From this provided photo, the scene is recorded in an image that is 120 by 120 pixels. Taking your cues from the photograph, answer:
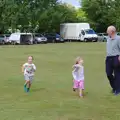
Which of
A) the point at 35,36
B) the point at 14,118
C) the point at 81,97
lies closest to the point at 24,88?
the point at 81,97

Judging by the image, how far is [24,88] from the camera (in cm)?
1385

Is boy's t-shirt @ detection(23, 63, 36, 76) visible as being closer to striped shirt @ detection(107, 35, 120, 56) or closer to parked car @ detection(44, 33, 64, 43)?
striped shirt @ detection(107, 35, 120, 56)

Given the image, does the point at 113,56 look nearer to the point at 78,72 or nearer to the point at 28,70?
the point at 78,72

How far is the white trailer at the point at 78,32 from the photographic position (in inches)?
2785

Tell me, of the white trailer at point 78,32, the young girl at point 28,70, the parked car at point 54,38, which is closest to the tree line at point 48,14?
the white trailer at point 78,32

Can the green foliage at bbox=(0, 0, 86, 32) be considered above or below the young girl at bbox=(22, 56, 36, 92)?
above

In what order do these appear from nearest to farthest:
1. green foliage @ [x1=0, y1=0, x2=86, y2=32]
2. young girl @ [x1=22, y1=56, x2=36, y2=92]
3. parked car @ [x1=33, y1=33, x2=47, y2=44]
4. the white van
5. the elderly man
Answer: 1. the elderly man
2. young girl @ [x1=22, y1=56, x2=36, y2=92]
3. the white van
4. parked car @ [x1=33, y1=33, x2=47, y2=44]
5. green foliage @ [x1=0, y1=0, x2=86, y2=32]

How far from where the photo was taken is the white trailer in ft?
232

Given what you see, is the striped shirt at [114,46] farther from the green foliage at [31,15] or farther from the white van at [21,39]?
the green foliage at [31,15]

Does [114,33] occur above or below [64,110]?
above

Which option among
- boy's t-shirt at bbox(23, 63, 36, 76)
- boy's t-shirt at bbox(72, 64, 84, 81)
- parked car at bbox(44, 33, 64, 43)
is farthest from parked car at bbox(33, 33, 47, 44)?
boy's t-shirt at bbox(72, 64, 84, 81)

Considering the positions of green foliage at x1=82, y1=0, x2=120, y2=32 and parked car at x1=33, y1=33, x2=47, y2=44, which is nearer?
parked car at x1=33, y1=33, x2=47, y2=44

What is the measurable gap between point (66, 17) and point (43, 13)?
40.4ft

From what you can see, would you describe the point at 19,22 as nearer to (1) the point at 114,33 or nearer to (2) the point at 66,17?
(2) the point at 66,17
